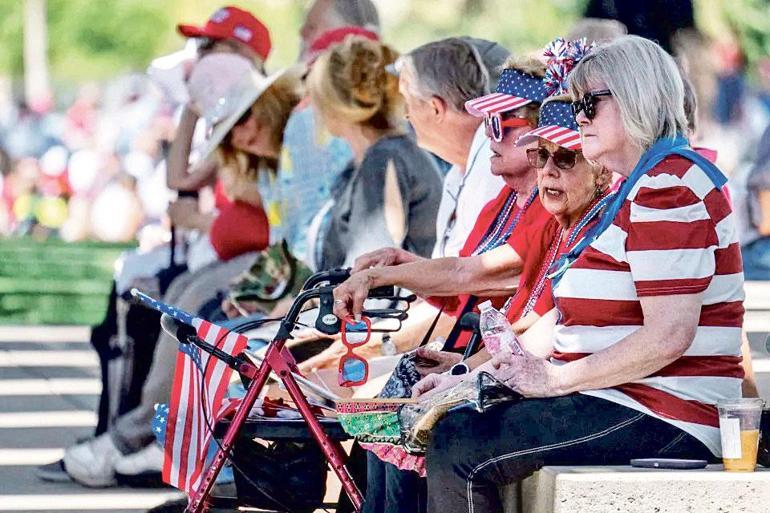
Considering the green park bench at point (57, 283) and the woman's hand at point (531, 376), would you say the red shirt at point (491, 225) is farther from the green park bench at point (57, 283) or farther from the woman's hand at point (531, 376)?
the green park bench at point (57, 283)

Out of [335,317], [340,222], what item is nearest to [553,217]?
[335,317]

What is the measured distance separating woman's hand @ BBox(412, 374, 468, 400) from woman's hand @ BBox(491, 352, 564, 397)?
0.38 m

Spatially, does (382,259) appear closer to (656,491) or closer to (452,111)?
(452,111)

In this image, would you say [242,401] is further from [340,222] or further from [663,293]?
[340,222]

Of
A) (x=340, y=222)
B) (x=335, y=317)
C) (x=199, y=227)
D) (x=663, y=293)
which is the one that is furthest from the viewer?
(x=199, y=227)

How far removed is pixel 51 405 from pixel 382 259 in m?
5.09

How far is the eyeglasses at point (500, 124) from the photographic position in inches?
193

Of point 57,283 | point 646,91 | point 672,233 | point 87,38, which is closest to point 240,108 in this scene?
point 646,91

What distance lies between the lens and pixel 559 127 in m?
4.36

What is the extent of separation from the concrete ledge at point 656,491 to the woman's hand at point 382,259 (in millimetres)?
1305

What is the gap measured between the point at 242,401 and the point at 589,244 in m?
1.22

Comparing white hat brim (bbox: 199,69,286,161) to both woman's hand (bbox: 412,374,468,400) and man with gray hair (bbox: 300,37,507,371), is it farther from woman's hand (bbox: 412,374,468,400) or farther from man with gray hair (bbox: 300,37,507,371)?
woman's hand (bbox: 412,374,468,400)

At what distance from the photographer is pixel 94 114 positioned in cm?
1875

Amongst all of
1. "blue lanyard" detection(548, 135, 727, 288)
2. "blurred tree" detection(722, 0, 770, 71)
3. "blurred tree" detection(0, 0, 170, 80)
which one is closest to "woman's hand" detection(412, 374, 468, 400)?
"blue lanyard" detection(548, 135, 727, 288)
